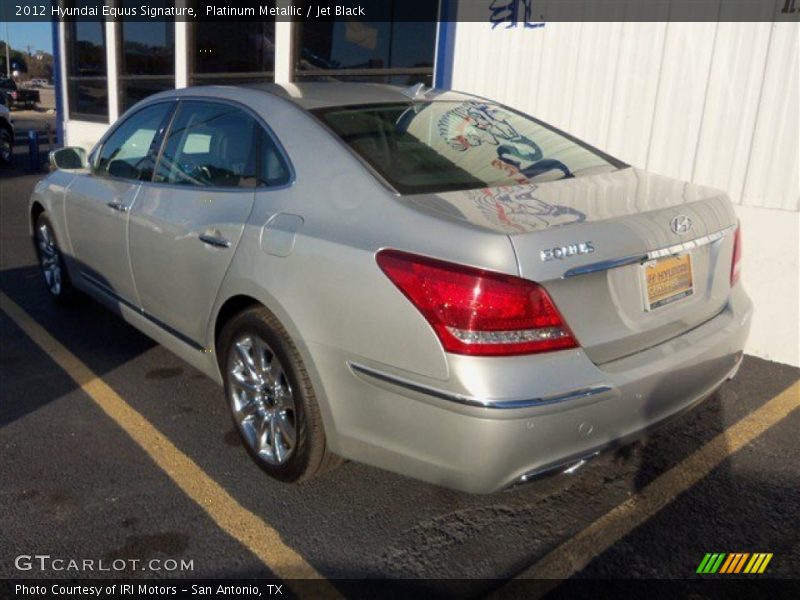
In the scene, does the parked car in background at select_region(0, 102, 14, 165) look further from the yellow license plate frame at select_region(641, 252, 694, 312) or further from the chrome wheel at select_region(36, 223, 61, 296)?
the yellow license plate frame at select_region(641, 252, 694, 312)

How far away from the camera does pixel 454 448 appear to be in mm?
2346

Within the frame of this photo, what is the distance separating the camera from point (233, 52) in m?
10.7

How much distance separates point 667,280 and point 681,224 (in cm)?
22

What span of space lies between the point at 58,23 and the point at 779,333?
14.5m

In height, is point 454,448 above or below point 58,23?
below

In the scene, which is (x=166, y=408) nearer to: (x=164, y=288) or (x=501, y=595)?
(x=164, y=288)

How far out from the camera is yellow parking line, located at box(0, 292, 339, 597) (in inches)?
105

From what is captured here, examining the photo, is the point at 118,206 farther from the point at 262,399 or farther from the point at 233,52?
the point at 233,52

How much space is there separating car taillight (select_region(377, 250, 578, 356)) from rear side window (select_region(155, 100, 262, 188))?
1231mm

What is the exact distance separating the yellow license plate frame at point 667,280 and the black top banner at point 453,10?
9.04 feet

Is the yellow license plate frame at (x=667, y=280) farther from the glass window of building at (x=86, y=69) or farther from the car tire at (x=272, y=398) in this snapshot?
the glass window of building at (x=86, y=69)

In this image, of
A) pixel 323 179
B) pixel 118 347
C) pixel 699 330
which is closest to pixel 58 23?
pixel 118 347

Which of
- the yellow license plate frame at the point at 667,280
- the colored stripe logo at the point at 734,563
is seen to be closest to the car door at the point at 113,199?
the yellow license plate frame at the point at 667,280

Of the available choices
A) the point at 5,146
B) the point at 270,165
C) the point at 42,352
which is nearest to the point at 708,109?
the point at 270,165
